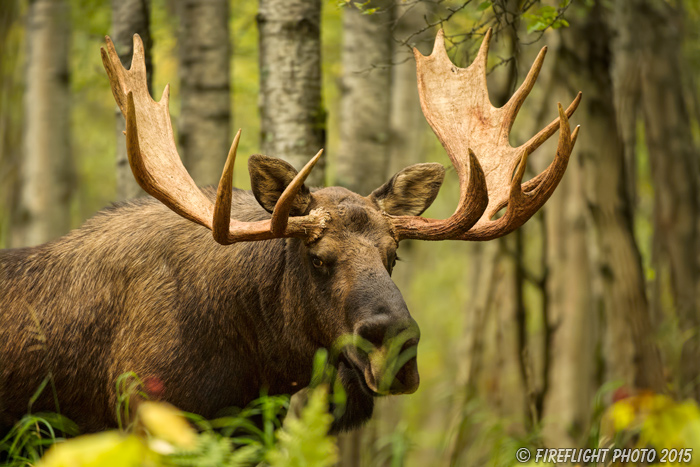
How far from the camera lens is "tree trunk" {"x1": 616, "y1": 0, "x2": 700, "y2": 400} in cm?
959

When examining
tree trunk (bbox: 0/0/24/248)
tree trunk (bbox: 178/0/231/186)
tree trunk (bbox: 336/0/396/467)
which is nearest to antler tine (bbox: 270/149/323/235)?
tree trunk (bbox: 178/0/231/186)

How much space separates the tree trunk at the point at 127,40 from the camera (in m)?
5.71

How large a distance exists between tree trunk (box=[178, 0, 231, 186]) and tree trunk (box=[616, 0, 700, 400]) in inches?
220

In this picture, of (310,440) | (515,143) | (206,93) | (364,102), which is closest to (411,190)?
(310,440)

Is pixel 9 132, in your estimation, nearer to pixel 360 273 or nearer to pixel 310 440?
pixel 360 273

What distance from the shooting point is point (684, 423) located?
2404 millimetres

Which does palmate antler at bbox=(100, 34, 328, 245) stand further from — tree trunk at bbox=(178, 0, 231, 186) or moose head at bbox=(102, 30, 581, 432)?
tree trunk at bbox=(178, 0, 231, 186)

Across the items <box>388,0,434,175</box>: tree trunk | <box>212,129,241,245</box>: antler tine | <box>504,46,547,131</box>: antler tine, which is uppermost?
<box>388,0,434,175</box>: tree trunk

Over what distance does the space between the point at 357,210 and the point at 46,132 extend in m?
6.36

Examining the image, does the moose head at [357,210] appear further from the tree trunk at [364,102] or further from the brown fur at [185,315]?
the tree trunk at [364,102]

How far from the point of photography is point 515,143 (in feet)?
27.1

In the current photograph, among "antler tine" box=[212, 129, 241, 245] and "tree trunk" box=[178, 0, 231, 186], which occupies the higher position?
"tree trunk" box=[178, 0, 231, 186]

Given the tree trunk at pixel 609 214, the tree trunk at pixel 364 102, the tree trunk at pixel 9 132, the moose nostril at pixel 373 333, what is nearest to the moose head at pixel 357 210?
the moose nostril at pixel 373 333

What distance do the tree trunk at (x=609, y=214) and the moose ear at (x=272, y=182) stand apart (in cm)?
419
